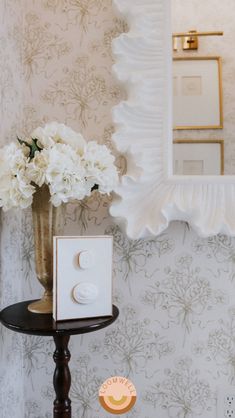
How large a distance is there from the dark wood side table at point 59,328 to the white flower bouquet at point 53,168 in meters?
0.29

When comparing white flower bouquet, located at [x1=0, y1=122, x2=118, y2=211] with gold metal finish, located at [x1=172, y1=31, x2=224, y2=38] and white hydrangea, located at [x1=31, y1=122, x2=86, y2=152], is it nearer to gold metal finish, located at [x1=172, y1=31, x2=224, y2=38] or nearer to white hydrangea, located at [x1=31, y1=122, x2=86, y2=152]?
white hydrangea, located at [x1=31, y1=122, x2=86, y2=152]

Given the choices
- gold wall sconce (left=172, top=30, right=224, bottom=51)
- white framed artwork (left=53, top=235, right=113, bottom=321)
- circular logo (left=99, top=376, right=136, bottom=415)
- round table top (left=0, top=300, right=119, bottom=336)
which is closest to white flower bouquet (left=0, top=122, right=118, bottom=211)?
white framed artwork (left=53, top=235, right=113, bottom=321)

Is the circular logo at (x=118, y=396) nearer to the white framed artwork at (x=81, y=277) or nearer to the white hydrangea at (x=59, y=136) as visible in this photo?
the white framed artwork at (x=81, y=277)

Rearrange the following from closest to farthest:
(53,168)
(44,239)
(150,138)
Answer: (53,168) < (44,239) < (150,138)

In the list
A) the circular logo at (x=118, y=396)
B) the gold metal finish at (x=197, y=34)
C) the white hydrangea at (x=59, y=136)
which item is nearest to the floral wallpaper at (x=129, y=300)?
the circular logo at (x=118, y=396)

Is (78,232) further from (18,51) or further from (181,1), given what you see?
(181,1)

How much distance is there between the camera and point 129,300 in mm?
1267

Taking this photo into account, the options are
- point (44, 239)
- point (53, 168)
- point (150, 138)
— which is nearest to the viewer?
point (53, 168)

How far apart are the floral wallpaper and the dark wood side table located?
0.86ft

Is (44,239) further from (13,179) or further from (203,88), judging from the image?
(203,88)

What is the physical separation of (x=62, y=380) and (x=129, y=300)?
1.17ft

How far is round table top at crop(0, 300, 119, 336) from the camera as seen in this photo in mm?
902

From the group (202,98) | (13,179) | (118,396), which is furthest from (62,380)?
(202,98)

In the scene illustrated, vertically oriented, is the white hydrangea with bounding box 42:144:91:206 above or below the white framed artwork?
above
